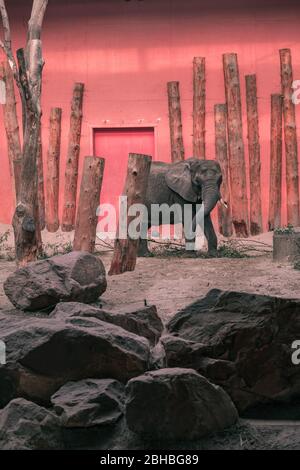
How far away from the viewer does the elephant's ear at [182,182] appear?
29.8 feet

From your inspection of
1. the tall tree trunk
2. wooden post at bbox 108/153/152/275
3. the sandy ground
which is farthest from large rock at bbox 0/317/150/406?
the tall tree trunk

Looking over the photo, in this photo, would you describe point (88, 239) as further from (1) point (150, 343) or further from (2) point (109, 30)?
(2) point (109, 30)

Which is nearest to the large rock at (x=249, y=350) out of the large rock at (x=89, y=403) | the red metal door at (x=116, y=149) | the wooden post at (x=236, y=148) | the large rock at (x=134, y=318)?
the large rock at (x=89, y=403)

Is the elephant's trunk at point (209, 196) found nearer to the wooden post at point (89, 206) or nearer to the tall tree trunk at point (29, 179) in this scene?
the wooden post at point (89, 206)

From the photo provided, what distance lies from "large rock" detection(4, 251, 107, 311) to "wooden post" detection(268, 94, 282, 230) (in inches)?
204

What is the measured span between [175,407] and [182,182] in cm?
537

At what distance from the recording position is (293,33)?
1121 cm

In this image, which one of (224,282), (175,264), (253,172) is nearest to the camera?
(224,282)

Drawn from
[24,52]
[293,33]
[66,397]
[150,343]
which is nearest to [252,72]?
[293,33]

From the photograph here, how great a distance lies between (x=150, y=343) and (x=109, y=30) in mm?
7419

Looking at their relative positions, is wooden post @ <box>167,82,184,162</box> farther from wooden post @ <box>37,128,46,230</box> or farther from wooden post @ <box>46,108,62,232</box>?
wooden post @ <box>37,128,46,230</box>

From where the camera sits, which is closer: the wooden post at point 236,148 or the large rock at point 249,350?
the large rock at point 249,350

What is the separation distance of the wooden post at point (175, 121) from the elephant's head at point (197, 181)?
1877 millimetres

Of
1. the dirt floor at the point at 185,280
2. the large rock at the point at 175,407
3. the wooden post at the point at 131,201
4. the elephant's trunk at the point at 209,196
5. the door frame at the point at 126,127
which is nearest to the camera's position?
the large rock at the point at 175,407
